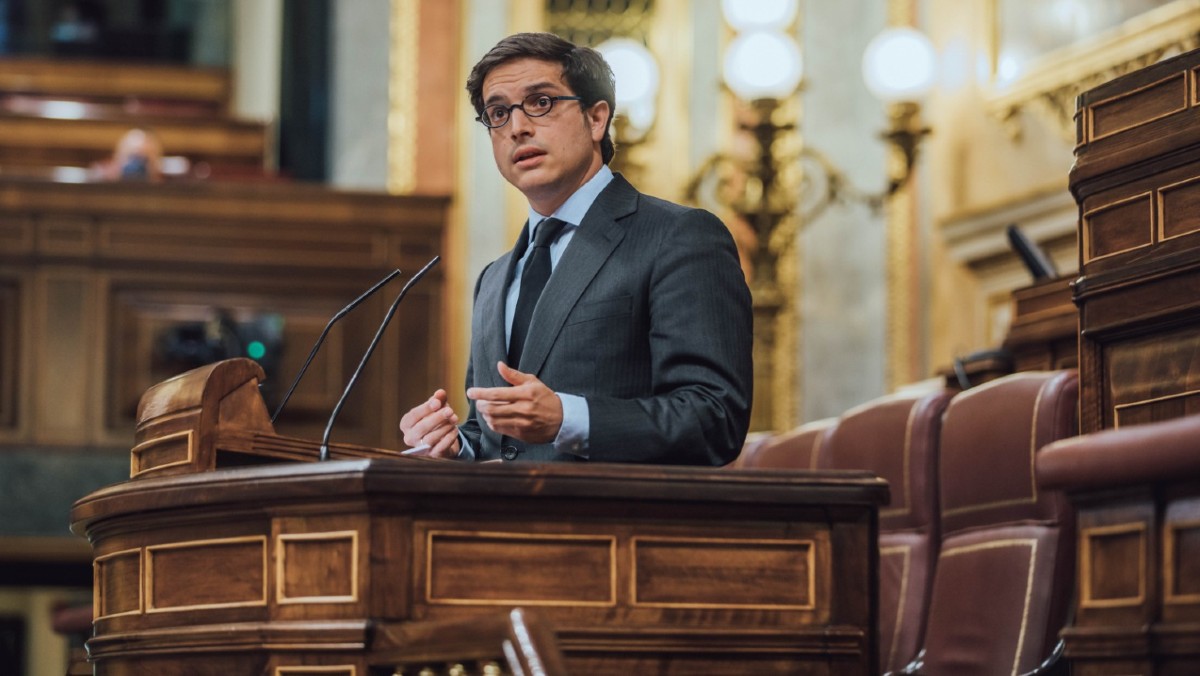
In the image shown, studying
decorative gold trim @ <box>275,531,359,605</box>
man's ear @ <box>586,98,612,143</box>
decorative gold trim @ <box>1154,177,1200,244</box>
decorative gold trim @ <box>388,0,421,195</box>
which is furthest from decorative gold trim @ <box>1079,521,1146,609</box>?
decorative gold trim @ <box>388,0,421,195</box>

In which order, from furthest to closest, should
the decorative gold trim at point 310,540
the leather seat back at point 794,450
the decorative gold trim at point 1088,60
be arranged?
1. the decorative gold trim at point 1088,60
2. the leather seat back at point 794,450
3. the decorative gold trim at point 310,540

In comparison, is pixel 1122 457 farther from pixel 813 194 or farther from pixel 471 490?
Result: pixel 813 194

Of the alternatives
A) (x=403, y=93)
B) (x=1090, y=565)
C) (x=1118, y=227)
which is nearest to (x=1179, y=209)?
(x=1118, y=227)

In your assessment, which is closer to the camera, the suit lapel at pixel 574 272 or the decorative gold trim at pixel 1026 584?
the suit lapel at pixel 574 272

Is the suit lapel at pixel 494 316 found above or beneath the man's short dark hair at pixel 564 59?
beneath

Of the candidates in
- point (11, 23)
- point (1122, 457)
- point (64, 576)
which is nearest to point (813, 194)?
point (64, 576)

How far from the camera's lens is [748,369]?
2693 mm

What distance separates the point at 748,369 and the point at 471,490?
0.53 m

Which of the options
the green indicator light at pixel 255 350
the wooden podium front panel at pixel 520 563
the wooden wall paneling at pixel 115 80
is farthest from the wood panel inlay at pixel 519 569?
the wooden wall paneling at pixel 115 80

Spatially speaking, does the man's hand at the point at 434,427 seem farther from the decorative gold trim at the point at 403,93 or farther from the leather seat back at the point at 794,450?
the decorative gold trim at the point at 403,93

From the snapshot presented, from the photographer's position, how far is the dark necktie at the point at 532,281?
281cm

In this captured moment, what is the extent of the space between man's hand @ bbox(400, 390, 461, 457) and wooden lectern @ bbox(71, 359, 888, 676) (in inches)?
4.7

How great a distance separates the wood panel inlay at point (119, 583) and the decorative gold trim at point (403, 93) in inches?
199

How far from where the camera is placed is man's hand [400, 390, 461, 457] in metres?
2.66
